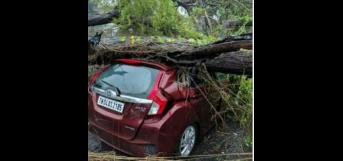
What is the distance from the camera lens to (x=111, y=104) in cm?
368

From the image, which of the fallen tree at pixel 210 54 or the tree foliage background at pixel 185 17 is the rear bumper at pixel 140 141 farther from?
the tree foliage background at pixel 185 17

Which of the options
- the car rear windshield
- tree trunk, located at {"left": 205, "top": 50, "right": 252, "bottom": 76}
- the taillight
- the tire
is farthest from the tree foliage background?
the tire

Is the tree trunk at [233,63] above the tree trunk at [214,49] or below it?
below

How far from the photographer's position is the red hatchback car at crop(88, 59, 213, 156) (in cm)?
363

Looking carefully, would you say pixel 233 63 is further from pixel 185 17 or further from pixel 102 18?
pixel 102 18

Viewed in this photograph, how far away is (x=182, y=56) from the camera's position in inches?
145

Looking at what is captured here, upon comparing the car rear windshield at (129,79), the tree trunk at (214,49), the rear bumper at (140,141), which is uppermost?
the tree trunk at (214,49)

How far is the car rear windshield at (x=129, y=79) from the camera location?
3656 millimetres

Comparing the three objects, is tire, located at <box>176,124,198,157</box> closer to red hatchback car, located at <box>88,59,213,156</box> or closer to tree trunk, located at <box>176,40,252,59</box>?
red hatchback car, located at <box>88,59,213,156</box>

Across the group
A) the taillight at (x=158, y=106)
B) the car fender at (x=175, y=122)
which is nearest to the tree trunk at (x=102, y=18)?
the taillight at (x=158, y=106)
